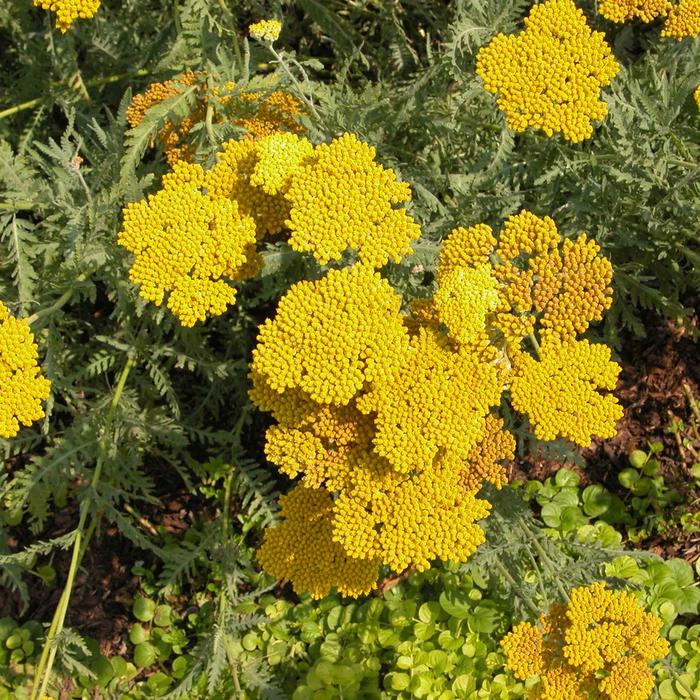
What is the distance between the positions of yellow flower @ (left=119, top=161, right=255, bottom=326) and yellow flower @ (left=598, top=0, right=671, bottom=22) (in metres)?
2.40

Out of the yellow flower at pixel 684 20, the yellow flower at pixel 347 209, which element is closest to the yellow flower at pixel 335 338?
the yellow flower at pixel 347 209

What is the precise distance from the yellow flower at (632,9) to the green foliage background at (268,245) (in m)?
0.34

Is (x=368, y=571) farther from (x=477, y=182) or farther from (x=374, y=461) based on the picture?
(x=477, y=182)

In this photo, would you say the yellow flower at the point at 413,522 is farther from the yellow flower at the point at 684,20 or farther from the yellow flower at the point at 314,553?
the yellow flower at the point at 684,20

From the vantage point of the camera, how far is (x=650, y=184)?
4363 millimetres

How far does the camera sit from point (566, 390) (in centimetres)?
374

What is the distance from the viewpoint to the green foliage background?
4.46m

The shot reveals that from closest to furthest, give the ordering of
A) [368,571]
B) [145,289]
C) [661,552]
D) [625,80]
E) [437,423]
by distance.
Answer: [437,423] < [145,289] < [368,571] < [625,80] < [661,552]

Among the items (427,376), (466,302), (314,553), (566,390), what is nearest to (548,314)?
(566,390)

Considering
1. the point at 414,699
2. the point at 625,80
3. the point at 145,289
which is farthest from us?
the point at 414,699

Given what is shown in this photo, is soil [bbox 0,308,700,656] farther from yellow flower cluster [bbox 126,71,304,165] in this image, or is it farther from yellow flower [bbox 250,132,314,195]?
yellow flower [bbox 250,132,314,195]

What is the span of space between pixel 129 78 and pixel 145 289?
267 centimetres

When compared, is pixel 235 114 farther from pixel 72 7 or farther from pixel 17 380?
pixel 17 380

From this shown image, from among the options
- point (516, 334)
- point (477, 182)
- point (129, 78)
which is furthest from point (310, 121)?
point (129, 78)
